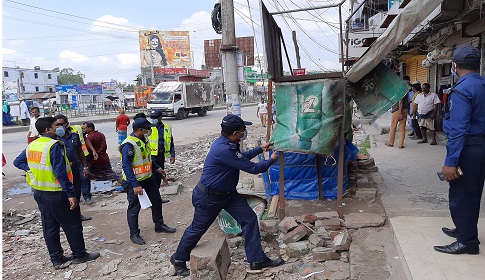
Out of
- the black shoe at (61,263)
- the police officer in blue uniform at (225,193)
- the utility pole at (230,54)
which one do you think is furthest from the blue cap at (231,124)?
the utility pole at (230,54)

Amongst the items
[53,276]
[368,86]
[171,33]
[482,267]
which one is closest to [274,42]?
[368,86]

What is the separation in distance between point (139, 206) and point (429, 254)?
3.50m

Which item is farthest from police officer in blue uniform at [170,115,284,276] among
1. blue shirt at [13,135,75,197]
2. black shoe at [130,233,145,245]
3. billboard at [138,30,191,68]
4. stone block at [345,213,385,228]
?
billboard at [138,30,191,68]

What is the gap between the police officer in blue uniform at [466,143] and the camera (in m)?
2.97

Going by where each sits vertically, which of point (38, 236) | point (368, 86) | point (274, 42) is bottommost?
point (38, 236)

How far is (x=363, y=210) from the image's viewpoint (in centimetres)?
507

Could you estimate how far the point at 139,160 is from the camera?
493 centimetres

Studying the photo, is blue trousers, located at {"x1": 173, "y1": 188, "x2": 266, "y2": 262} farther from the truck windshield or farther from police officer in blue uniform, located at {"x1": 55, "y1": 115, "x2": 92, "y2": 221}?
the truck windshield

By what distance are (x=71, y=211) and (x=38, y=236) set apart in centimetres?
172

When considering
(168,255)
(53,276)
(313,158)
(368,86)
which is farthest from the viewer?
(313,158)

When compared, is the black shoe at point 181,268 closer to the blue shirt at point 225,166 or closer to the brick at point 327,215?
the blue shirt at point 225,166

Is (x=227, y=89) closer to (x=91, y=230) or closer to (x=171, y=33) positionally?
(x=91, y=230)

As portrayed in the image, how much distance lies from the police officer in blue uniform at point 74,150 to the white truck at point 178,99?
19176 mm

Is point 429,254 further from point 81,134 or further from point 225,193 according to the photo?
point 81,134
